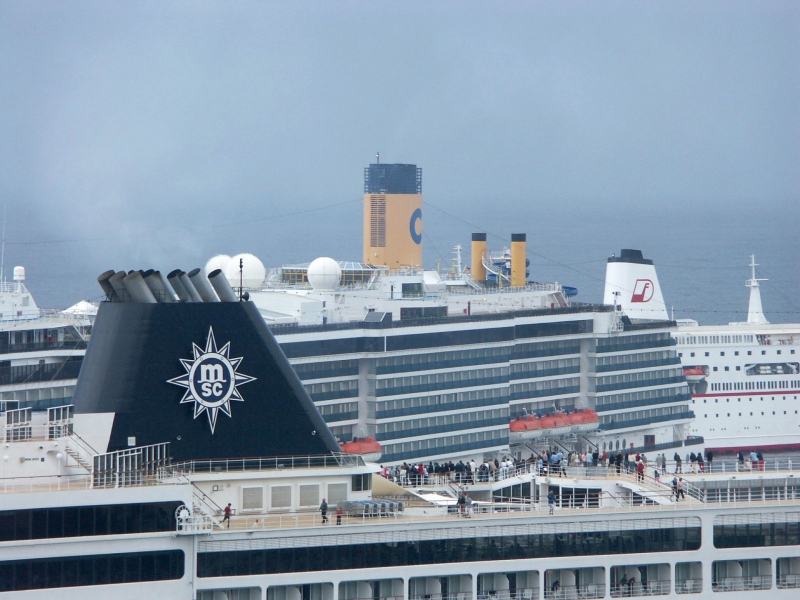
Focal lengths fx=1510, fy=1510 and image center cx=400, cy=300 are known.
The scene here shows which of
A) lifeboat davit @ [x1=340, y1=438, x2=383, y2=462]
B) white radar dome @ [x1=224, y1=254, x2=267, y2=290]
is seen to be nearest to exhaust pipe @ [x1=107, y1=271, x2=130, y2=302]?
lifeboat davit @ [x1=340, y1=438, x2=383, y2=462]

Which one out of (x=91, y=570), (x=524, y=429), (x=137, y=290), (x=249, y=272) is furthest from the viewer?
(x=524, y=429)

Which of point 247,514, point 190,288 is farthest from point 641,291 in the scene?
point 247,514

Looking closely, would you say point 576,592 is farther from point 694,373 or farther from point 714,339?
point 714,339

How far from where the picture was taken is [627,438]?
2625 inches

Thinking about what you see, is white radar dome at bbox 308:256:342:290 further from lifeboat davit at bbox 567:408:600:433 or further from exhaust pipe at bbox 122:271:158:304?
exhaust pipe at bbox 122:271:158:304

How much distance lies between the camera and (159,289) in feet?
81.0

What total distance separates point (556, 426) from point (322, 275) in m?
11.8

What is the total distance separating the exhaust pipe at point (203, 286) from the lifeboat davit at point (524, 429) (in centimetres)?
3722

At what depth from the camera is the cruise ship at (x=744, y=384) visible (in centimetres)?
7619

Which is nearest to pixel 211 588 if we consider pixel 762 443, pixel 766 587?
pixel 766 587

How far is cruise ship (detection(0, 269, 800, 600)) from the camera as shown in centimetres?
2239

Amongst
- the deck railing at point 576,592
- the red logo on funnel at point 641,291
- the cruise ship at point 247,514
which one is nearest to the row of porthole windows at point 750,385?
the red logo on funnel at point 641,291

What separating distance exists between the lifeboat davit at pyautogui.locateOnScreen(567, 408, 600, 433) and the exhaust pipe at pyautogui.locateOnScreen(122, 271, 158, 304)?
132 ft

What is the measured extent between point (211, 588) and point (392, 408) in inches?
1357
